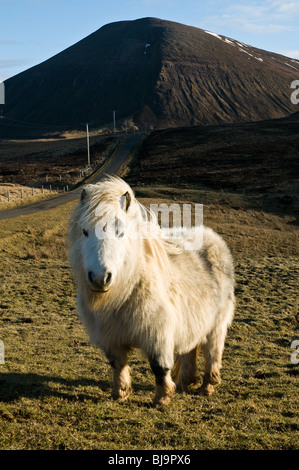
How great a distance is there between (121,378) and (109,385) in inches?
38.4

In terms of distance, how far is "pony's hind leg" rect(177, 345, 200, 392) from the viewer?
6.86 metres

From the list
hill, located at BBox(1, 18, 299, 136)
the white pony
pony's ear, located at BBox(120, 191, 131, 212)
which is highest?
hill, located at BBox(1, 18, 299, 136)

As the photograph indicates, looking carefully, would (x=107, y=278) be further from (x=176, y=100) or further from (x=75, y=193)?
(x=176, y=100)

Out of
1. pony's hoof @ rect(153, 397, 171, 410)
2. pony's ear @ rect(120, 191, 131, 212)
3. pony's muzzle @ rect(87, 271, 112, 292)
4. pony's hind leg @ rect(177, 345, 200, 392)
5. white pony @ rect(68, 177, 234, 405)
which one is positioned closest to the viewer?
pony's muzzle @ rect(87, 271, 112, 292)

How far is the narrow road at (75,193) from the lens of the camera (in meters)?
28.9

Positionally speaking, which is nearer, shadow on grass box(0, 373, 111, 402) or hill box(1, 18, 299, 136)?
shadow on grass box(0, 373, 111, 402)

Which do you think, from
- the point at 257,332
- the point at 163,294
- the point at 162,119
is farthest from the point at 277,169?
the point at 162,119

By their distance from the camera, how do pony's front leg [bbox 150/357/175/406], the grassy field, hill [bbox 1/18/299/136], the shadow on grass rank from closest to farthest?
the grassy field, pony's front leg [bbox 150/357/175/406], the shadow on grass, hill [bbox 1/18/299/136]

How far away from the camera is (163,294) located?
5.53 m

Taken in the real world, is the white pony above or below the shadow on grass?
above

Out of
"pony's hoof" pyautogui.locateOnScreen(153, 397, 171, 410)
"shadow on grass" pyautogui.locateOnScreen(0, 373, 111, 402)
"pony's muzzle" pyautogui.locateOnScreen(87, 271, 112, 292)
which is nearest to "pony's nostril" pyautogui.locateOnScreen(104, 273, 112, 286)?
"pony's muzzle" pyautogui.locateOnScreen(87, 271, 112, 292)

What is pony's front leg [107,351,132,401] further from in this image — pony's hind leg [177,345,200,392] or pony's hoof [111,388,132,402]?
pony's hind leg [177,345,200,392]

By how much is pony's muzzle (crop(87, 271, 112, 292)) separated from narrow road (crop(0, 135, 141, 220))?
2.00 meters
